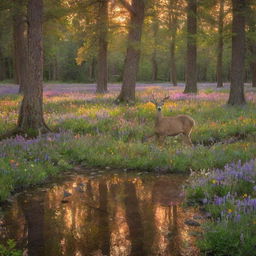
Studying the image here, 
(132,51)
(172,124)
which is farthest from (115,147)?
(132,51)

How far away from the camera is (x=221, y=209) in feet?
20.4

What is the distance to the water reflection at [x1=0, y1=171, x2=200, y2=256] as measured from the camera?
17.5 feet

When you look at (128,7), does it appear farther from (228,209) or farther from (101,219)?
(228,209)

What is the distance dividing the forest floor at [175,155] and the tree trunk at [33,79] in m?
0.87

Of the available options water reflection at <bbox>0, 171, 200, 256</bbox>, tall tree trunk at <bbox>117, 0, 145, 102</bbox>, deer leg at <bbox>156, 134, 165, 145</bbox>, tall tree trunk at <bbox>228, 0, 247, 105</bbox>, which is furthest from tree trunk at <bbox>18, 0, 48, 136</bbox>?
tall tree trunk at <bbox>228, 0, 247, 105</bbox>

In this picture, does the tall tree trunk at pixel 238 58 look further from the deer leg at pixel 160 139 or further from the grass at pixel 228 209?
the grass at pixel 228 209

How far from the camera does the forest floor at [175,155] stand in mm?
5684

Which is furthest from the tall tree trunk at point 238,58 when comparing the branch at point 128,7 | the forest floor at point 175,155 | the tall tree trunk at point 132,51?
the branch at point 128,7

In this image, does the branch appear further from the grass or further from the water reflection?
the grass

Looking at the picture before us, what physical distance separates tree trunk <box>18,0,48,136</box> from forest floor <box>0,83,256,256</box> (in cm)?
87

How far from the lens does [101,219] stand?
6371 millimetres

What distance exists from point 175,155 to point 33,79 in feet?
18.3

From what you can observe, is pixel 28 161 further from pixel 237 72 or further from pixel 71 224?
pixel 237 72

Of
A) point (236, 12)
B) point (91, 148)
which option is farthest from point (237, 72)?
point (91, 148)
